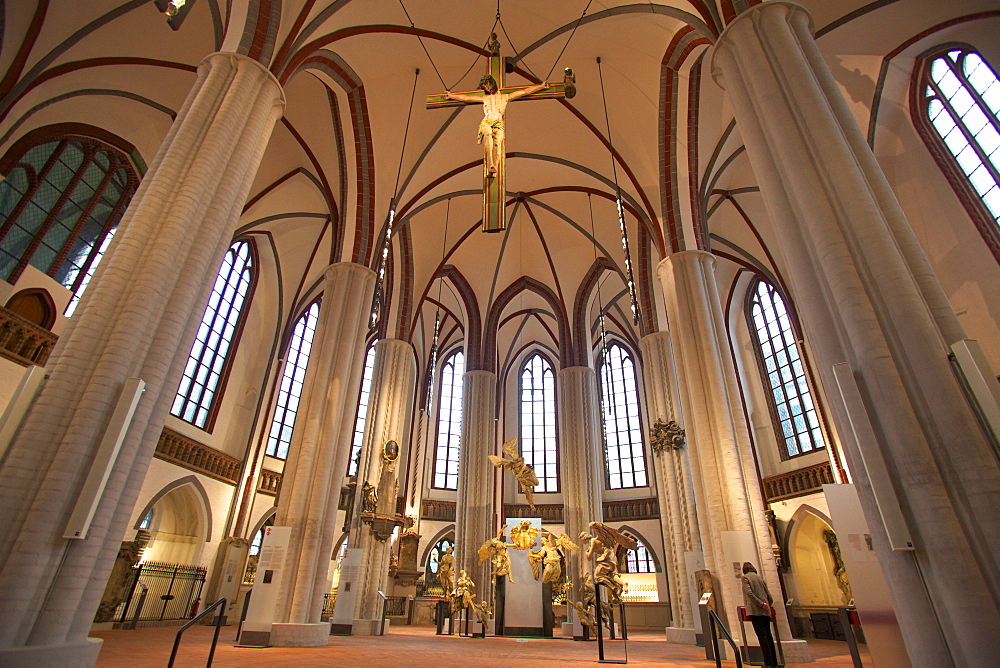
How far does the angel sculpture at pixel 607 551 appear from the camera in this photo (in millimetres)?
10211

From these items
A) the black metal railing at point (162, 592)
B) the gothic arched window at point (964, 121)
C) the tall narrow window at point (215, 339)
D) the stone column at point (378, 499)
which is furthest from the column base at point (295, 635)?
the gothic arched window at point (964, 121)

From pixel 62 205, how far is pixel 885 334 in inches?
561

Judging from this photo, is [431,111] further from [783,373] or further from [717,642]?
[783,373]

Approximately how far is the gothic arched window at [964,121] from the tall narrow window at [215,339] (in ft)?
55.1

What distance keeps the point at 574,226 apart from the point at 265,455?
41.1 ft

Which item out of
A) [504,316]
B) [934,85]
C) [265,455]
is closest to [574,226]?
[504,316]

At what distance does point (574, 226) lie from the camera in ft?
55.4

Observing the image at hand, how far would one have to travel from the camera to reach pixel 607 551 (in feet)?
34.2

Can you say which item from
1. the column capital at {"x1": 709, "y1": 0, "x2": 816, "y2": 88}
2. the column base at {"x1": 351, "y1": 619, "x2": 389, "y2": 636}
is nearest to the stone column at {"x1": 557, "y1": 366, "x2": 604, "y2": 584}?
the column base at {"x1": 351, "y1": 619, "x2": 389, "y2": 636}

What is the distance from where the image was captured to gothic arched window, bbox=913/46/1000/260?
9250mm

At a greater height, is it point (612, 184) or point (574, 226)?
point (574, 226)

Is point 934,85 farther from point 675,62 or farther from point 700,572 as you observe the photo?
point 700,572

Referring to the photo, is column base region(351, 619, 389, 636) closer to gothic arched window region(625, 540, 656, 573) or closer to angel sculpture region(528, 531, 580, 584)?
angel sculpture region(528, 531, 580, 584)

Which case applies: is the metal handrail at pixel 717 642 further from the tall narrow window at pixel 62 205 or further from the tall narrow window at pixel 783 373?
the tall narrow window at pixel 62 205
